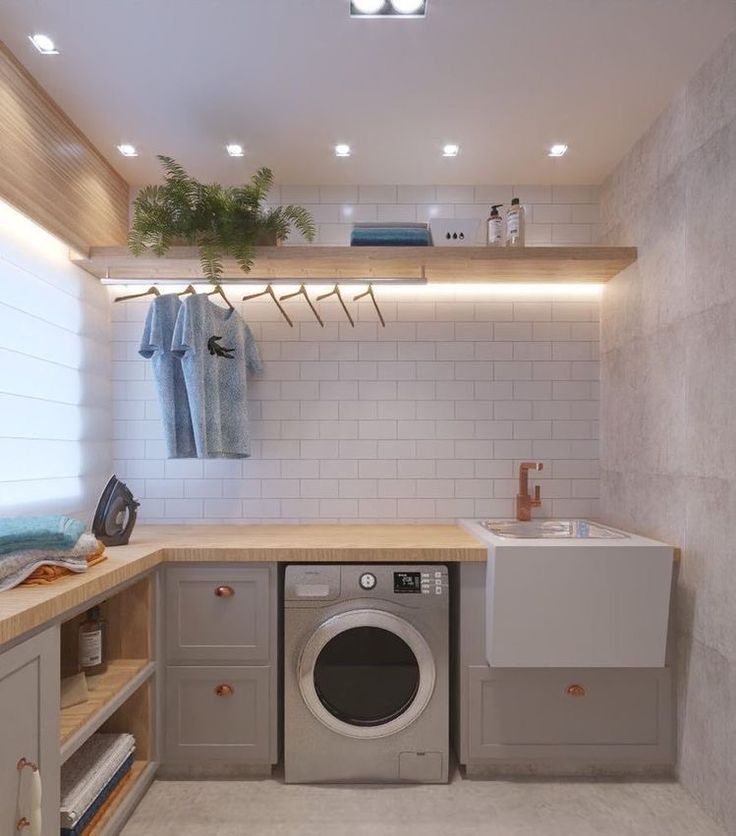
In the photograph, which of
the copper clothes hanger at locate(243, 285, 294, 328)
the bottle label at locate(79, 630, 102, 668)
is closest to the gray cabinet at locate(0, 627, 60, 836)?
the bottle label at locate(79, 630, 102, 668)

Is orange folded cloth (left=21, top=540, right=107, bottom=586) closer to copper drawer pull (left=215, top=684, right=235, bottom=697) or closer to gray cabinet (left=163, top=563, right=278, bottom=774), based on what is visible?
gray cabinet (left=163, top=563, right=278, bottom=774)

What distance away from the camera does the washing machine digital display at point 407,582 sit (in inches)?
98.7

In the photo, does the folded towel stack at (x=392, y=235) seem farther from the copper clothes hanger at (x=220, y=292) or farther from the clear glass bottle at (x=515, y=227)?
the copper clothes hanger at (x=220, y=292)

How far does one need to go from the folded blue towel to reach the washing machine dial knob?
1.38m

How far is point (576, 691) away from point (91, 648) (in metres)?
1.79

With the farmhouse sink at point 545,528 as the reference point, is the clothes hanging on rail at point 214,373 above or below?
above

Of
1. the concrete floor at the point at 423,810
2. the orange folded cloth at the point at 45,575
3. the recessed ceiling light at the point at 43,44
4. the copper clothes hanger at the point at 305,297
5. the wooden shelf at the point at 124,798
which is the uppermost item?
the recessed ceiling light at the point at 43,44

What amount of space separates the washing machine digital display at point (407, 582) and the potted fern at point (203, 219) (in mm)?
1406

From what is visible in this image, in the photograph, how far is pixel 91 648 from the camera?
231 centimetres

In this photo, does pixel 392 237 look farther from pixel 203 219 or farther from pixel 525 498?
pixel 525 498

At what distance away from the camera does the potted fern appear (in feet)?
8.87

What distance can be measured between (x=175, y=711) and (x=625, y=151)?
299 centimetres

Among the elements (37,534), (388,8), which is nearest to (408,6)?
(388,8)

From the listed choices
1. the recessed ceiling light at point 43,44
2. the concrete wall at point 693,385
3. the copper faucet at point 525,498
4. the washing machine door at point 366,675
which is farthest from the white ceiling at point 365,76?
the washing machine door at point 366,675
